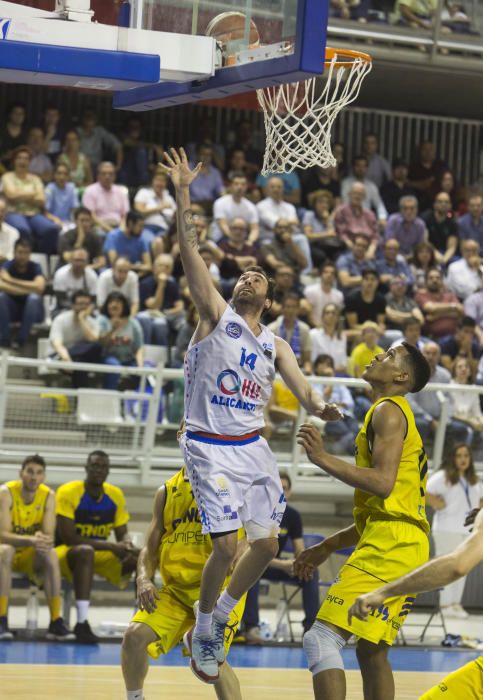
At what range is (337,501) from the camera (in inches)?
535

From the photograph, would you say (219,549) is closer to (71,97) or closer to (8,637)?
(8,637)

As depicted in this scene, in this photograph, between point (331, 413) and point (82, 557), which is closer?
point (331, 413)

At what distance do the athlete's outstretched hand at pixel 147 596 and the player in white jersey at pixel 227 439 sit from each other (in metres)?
0.27

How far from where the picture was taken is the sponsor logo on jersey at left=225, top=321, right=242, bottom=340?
681 centimetres

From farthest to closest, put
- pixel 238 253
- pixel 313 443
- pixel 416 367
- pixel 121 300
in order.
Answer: pixel 238 253 → pixel 121 300 → pixel 416 367 → pixel 313 443

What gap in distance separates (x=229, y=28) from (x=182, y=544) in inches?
114

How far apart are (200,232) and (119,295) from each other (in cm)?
186

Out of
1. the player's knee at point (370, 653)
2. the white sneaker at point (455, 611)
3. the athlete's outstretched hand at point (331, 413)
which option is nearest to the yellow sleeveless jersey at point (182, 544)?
the athlete's outstretched hand at point (331, 413)

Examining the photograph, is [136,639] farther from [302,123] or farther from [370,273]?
[370,273]

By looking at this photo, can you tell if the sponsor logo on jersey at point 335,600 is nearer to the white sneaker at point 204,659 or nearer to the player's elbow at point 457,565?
the white sneaker at point 204,659

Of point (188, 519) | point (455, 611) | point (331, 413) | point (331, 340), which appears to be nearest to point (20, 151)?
point (331, 340)

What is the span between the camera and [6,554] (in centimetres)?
1117

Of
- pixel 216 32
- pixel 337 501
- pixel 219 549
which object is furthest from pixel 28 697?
pixel 337 501

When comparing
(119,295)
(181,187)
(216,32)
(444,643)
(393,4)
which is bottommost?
(444,643)
